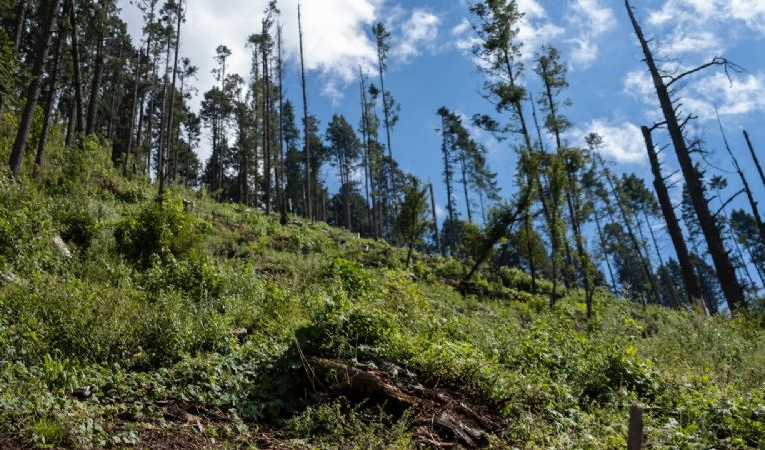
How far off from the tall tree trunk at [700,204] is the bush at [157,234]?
10.1 m

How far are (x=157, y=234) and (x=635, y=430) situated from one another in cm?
941

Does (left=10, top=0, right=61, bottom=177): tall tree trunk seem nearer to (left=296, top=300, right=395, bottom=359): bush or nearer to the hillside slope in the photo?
the hillside slope

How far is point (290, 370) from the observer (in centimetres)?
566

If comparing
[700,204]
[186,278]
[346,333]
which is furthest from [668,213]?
[186,278]

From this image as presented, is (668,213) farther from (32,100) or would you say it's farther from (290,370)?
(32,100)

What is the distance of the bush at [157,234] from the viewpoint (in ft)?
30.9

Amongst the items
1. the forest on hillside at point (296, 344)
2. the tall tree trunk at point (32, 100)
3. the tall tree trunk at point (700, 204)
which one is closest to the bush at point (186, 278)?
the forest on hillside at point (296, 344)

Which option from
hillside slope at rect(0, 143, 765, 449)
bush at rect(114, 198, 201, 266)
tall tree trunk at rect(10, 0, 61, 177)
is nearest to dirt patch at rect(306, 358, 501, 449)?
hillside slope at rect(0, 143, 765, 449)

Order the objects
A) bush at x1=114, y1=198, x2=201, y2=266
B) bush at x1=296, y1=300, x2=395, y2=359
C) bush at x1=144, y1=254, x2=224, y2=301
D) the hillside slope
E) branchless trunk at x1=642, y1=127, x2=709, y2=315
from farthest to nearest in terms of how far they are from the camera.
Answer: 1. branchless trunk at x1=642, y1=127, x2=709, y2=315
2. bush at x1=114, y1=198, x2=201, y2=266
3. bush at x1=144, y1=254, x2=224, y2=301
4. bush at x1=296, y1=300, x2=395, y2=359
5. the hillside slope

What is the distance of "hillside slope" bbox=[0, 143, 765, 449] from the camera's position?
14.6 ft

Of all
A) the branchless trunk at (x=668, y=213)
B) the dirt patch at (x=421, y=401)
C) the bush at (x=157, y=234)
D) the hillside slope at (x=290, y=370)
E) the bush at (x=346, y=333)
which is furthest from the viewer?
the branchless trunk at (x=668, y=213)

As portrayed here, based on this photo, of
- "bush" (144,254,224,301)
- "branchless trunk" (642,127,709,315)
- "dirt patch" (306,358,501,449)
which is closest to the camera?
"dirt patch" (306,358,501,449)

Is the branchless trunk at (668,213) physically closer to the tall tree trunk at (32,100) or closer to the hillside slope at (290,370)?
the hillside slope at (290,370)

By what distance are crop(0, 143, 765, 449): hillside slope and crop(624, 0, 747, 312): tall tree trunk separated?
3.61 ft
